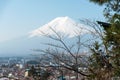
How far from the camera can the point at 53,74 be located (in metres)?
14.2

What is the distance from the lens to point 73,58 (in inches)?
419

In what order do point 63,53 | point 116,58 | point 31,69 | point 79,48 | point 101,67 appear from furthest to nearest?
point 31,69 < point 79,48 < point 63,53 < point 101,67 < point 116,58

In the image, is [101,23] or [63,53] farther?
[63,53]

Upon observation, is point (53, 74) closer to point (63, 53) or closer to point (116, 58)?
point (63, 53)

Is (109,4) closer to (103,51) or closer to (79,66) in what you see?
(103,51)

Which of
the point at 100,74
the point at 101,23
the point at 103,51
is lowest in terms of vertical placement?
the point at 100,74

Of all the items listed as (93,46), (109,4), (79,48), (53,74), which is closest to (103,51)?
(93,46)

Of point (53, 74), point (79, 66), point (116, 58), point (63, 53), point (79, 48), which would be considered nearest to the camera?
point (116, 58)

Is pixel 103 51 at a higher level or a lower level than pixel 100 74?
higher

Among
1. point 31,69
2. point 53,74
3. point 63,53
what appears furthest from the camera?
Result: point 31,69

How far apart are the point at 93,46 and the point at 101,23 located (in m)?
0.62

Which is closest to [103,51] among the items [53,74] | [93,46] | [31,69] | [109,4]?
[93,46]

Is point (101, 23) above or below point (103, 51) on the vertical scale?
above

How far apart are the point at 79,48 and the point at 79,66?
1.99m
